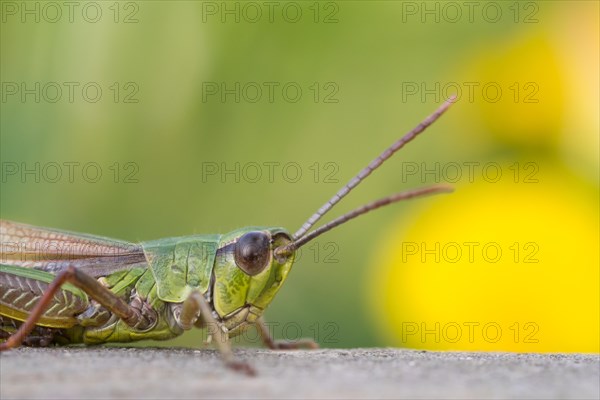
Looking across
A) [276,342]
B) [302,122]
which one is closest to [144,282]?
[276,342]

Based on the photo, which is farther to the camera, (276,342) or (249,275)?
(276,342)

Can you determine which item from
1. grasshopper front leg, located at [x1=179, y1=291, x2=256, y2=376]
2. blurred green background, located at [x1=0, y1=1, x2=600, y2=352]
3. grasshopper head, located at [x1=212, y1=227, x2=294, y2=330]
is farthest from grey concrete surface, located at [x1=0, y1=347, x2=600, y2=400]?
blurred green background, located at [x1=0, y1=1, x2=600, y2=352]

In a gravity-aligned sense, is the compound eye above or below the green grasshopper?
above

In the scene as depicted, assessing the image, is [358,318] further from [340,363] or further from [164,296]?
[340,363]

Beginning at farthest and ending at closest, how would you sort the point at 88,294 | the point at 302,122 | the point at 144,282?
the point at 302,122 < the point at 144,282 < the point at 88,294

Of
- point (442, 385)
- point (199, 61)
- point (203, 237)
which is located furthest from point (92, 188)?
point (442, 385)

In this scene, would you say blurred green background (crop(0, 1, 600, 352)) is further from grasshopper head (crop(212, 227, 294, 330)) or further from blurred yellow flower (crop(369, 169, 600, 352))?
grasshopper head (crop(212, 227, 294, 330))

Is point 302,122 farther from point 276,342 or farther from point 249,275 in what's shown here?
point 249,275

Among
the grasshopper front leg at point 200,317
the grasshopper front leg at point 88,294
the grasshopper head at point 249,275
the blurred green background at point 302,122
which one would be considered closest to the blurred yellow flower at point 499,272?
the blurred green background at point 302,122
